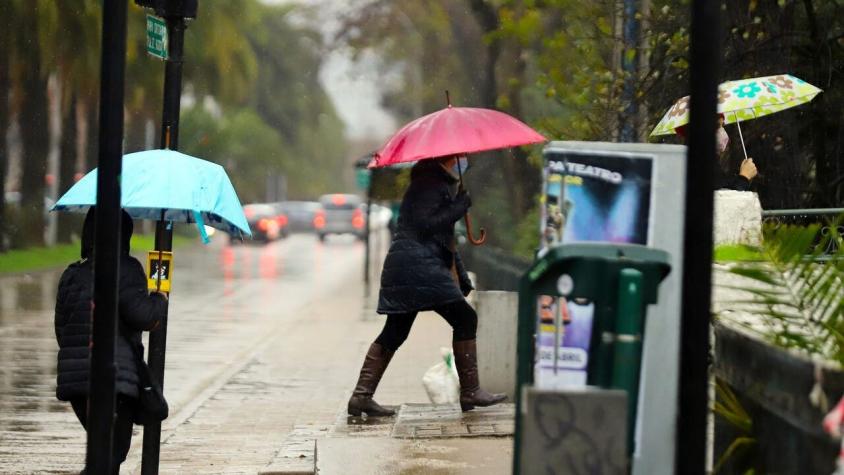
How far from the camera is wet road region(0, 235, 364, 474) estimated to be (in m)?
10.1

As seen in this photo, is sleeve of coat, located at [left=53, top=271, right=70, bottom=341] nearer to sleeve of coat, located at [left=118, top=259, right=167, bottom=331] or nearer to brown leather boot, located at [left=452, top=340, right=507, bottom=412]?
sleeve of coat, located at [left=118, top=259, right=167, bottom=331]

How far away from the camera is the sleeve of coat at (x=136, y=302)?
6652mm

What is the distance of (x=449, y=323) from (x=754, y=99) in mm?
2458

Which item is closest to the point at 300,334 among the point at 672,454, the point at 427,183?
the point at 427,183

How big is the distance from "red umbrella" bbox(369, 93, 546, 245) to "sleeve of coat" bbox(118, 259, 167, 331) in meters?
2.31

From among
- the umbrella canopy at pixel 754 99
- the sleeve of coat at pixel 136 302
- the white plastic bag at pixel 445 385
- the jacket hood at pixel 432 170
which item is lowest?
the white plastic bag at pixel 445 385

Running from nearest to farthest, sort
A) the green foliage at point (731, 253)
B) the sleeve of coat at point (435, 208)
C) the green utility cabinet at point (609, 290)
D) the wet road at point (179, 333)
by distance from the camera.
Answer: the green utility cabinet at point (609, 290)
the green foliage at point (731, 253)
the sleeve of coat at point (435, 208)
the wet road at point (179, 333)

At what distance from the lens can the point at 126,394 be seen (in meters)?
6.68

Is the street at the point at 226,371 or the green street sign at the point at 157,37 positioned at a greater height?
the green street sign at the point at 157,37

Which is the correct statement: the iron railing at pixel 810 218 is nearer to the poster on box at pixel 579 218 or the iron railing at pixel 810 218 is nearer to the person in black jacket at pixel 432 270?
the person in black jacket at pixel 432 270

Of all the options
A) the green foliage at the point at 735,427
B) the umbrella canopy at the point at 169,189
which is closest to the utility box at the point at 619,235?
the green foliage at the point at 735,427

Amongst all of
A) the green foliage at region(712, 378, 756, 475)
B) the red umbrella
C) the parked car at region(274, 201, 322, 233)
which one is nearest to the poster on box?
the green foliage at region(712, 378, 756, 475)

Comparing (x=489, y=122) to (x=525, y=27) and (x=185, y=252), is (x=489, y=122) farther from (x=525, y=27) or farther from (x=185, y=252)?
(x=185, y=252)

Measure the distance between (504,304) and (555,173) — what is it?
16.6 ft
